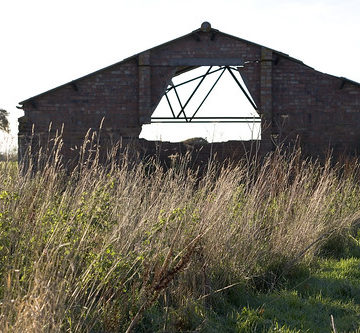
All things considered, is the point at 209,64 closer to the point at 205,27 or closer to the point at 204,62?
the point at 204,62

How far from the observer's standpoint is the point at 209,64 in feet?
46.1

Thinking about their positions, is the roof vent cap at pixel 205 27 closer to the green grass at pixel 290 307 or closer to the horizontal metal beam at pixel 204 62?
the horizontal metal beam at pixel 204 62

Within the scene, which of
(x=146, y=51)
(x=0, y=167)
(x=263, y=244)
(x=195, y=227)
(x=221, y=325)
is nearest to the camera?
(x=221, y=325)

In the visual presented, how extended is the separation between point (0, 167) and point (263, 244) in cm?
321

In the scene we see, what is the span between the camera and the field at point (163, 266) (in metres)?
3.75

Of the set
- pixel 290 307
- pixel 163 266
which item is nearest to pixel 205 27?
pixel 290 307

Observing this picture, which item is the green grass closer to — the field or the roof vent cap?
the field

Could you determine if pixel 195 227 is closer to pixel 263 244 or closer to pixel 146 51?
pixel 263 244

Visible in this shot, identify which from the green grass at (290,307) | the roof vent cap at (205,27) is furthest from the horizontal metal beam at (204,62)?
the green grass at (290,307)

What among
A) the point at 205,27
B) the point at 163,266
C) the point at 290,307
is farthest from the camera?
the point at 205,27

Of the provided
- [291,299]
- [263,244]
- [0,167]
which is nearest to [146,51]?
[0,167]

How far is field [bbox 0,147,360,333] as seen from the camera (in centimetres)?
375

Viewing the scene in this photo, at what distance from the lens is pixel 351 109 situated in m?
14.3

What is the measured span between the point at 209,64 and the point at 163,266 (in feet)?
36.5
